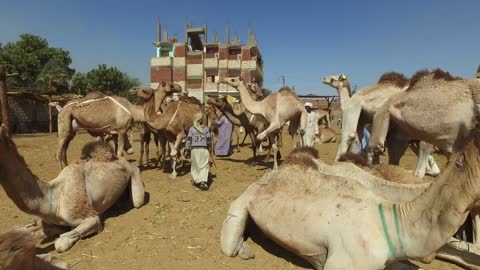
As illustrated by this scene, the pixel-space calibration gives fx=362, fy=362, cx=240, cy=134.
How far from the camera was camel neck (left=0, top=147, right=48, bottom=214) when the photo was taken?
3.94 meters

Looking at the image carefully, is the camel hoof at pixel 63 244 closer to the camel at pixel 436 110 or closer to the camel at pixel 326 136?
the camel at pixel 436 110

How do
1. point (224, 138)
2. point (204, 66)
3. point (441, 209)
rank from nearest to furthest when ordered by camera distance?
point (441, 209)
point (224, 138)
point (204, 66)

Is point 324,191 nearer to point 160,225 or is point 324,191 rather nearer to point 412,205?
point 412,205

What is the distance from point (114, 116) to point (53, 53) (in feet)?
114

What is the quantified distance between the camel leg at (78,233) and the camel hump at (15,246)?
8.64ft

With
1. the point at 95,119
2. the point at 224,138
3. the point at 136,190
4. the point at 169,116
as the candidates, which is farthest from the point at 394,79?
the point at 224,138

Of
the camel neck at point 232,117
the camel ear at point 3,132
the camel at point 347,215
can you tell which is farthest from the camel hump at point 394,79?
the camel neck at point 232,117

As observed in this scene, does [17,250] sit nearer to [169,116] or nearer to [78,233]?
[78,233]

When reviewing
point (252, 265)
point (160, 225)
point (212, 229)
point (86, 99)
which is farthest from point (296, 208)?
point (86, 99)

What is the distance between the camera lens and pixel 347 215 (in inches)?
119

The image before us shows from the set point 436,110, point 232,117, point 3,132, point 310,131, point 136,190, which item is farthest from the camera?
point 232,117

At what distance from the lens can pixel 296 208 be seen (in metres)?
3.38

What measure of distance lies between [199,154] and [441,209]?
17.5 feet

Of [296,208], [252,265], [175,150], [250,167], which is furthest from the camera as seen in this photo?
[250,167]
